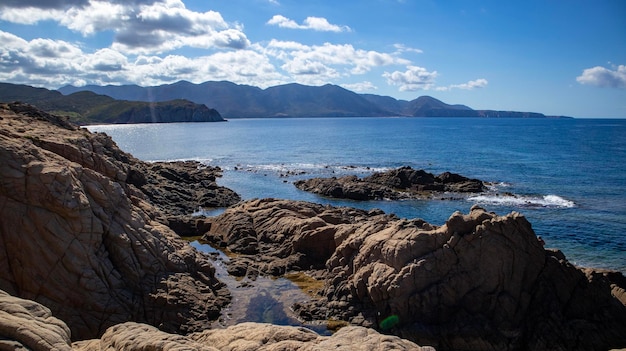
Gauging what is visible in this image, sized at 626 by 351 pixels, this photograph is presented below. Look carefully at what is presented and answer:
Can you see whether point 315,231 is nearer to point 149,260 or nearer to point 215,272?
point 215,272

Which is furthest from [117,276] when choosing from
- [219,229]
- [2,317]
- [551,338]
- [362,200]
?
[362,200]

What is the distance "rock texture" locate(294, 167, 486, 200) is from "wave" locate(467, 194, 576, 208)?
5079mm

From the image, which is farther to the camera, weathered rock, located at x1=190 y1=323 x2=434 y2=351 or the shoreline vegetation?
the shoreline vegetation

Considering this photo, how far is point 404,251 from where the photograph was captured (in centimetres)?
2930

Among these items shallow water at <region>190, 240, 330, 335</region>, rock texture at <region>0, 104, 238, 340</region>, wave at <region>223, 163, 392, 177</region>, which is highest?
rock texture at <region>0, 104, 238, 340</region>

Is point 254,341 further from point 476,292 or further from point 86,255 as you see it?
point 476,292

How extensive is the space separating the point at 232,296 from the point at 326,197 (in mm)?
44552

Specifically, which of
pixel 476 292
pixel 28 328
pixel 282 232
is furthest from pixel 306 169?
pixel 28 328

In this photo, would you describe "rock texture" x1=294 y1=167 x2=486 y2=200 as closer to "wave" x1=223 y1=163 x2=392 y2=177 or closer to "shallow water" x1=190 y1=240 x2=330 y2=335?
"wave" x1=223 y1=163 x2=392 y2=177

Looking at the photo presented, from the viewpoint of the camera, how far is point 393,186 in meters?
83.1

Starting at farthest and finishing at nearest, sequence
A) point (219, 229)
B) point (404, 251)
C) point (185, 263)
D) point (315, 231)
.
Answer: point (219, 229) < point (315, 231) < point (185, 263) < point (404, 251)

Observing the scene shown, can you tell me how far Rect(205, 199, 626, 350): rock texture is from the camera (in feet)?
84.9

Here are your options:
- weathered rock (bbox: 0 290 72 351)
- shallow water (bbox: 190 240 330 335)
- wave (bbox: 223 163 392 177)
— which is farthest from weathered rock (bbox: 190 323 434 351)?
wave (bbox: 223 163 392 177)

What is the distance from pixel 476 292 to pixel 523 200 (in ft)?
166
